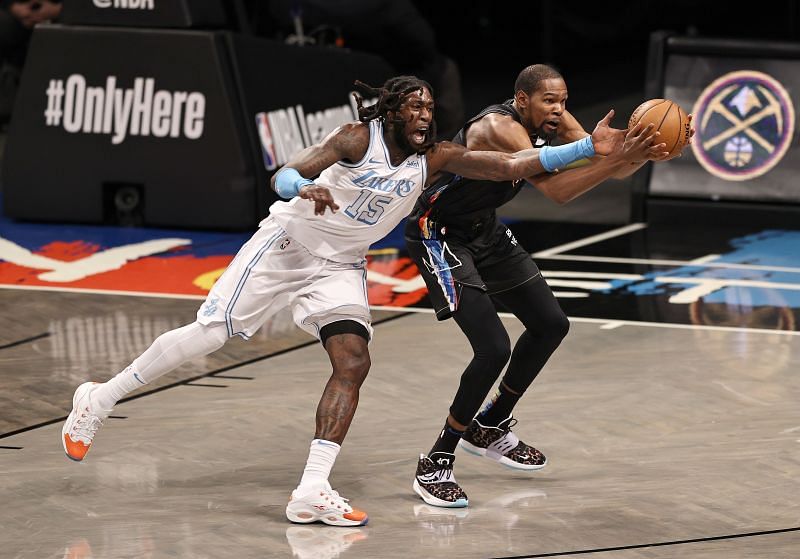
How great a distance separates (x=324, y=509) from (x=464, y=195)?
1.67 m

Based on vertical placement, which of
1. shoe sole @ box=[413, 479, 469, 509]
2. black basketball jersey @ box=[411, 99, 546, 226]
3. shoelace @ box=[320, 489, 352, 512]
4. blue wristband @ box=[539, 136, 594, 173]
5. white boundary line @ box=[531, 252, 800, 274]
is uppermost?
blue wristband @ box=[539, 136, 594, 173]

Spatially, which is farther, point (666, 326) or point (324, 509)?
point (666, 326)

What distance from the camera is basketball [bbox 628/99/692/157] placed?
6.69 meters

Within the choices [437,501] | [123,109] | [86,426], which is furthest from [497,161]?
[123,109]

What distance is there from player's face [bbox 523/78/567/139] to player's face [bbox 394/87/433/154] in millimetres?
595

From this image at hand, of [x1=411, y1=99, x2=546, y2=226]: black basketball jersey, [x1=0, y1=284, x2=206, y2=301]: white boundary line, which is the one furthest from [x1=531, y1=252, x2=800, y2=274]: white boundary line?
[x1=411, y1=99, x2=546, y2=226]: black basketball jersey

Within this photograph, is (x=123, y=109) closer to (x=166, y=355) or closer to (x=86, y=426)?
(x=86, y=426)

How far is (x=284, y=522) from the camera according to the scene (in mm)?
6531

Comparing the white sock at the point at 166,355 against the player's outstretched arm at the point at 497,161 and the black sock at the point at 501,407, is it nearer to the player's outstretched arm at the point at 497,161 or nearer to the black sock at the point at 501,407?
the player's outstretched arm at the point at 497,161

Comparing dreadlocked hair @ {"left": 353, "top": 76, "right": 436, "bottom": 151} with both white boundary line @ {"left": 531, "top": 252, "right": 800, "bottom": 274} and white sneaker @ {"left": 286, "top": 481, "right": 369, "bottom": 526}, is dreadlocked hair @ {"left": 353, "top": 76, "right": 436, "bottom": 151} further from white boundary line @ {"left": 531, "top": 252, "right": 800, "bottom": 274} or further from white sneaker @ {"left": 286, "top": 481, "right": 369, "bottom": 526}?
white boundary line @ {"left": 531, "top": 252, "right": 800, "bottom": 274}

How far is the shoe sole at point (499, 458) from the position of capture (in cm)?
732

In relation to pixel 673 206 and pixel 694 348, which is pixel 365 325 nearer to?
pixel 694 348

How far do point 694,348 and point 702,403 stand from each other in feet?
4.20

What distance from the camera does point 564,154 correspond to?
22.0 feet
